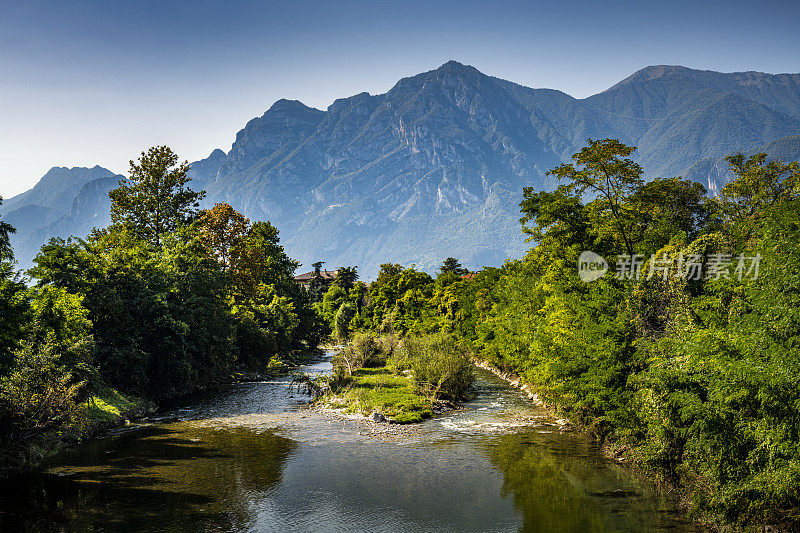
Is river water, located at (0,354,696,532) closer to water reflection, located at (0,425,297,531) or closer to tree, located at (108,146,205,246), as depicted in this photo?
water reflection, located at (0,425,297,531)

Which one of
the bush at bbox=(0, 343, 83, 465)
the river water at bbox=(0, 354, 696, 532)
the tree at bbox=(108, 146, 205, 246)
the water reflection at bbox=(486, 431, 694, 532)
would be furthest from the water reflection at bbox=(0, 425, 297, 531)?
the tree at bbox=(108, 146, 205, 246)

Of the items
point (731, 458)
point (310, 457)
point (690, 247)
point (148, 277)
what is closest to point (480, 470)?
point (310, 457)

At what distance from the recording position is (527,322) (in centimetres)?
3997

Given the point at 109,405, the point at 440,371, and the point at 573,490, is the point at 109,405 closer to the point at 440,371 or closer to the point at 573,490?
the point at 440,371

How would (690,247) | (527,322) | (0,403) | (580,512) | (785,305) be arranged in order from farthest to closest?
(527,322) < (690,247) < (0,403) < (580,512) < (785,305)

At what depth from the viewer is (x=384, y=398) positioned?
38.9 meters

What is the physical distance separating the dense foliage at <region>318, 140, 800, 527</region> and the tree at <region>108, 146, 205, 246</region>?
4025cm

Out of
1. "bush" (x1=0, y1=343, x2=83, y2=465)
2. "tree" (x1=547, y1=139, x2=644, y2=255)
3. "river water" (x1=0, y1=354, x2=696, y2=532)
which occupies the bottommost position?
"river water" (x1=0, y1=354, x2=696, y2=532)

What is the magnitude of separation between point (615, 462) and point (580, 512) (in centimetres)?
681

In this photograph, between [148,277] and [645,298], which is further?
[148,277]

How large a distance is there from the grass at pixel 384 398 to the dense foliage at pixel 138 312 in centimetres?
1328

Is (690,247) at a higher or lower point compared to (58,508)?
higher

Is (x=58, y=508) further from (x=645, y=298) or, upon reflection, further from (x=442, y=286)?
(x=442, y=286)

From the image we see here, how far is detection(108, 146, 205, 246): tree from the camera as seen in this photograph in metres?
59.1
